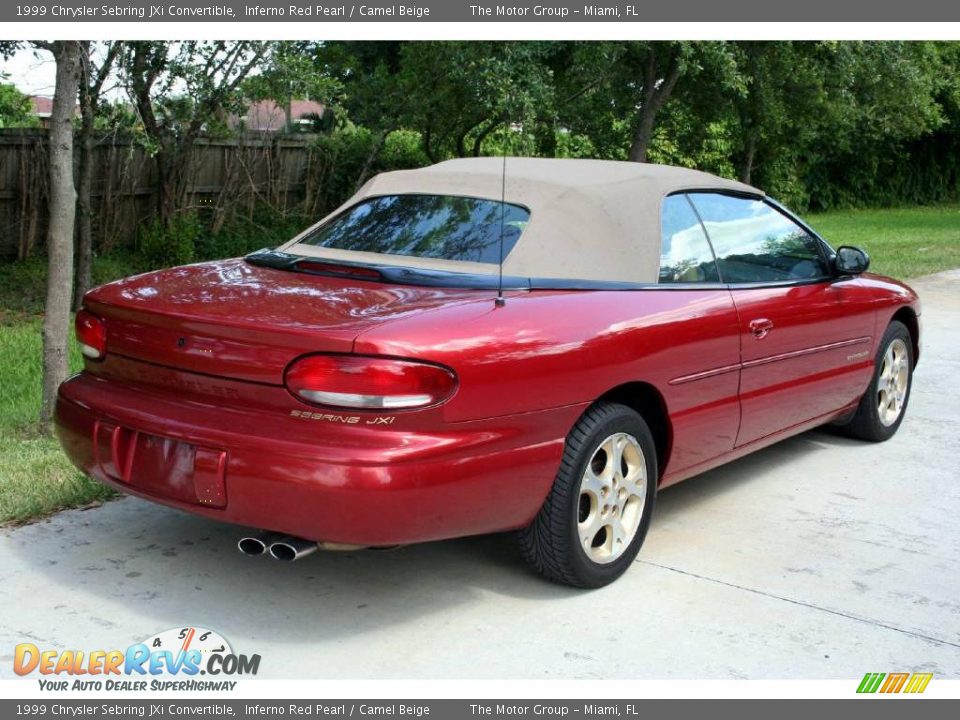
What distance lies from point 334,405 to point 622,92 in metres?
13.4

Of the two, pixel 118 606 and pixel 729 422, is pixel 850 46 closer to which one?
pixel 729 422

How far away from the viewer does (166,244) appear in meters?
14.0

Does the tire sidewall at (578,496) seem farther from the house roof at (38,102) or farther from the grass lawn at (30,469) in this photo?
the house roof at (38,102)

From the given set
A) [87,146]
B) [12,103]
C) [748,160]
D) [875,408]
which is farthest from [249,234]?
[748,160]

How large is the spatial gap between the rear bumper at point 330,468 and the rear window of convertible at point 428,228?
34.7 inches

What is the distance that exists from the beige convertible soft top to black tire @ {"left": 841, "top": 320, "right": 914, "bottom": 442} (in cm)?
173

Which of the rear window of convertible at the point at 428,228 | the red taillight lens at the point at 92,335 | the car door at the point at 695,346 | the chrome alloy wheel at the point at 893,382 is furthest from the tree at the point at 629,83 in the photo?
the red taillight lens at the point at 92,335

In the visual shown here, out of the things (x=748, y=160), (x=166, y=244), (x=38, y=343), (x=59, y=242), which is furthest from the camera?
(x=748, y=160)

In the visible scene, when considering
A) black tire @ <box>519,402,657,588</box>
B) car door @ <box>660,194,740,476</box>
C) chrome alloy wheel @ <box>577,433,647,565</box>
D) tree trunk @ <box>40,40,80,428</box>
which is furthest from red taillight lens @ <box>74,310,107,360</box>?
tree trunk @ <box>40,40,80,428</box>

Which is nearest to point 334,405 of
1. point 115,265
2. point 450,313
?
point 450,313

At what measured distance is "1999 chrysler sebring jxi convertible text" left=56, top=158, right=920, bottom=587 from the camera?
11.7ft

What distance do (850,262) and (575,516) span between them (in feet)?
8.14

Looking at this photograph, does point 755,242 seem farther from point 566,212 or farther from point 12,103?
point 12,103

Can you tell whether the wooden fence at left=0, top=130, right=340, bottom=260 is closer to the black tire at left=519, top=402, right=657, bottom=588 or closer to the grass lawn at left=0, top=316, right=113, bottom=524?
the grass lawn at left=0, top=316, right=113, bottom=524
